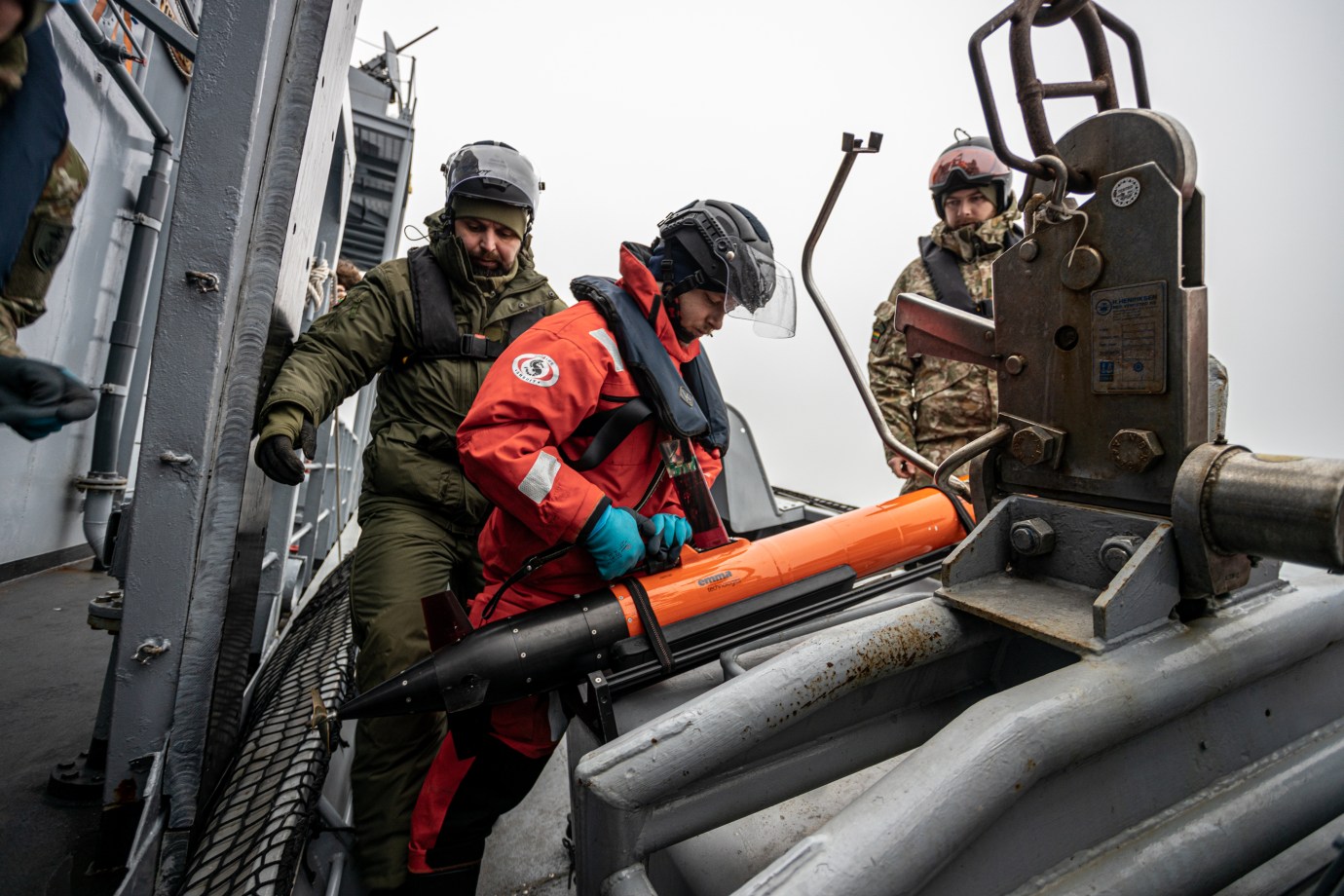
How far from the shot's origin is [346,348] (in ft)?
6.85

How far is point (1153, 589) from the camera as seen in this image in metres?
1.05

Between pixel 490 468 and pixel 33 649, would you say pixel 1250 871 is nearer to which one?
pixel 490 468

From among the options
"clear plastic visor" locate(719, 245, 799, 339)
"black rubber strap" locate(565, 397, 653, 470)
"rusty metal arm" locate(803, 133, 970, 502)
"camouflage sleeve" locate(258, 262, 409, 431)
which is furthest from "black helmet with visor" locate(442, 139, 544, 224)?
"rusty metal arm" locate(803, 133, 970, 502)

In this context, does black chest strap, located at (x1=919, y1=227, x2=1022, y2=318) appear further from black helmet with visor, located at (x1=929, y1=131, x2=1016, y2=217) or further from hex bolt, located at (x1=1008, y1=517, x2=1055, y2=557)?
hex bolt, located at (x1=1008, y1=517, x2=1055, y2=557)

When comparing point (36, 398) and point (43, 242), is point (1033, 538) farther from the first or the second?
point (43, 242)

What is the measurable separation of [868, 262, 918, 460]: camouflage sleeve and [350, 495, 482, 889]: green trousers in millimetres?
2082

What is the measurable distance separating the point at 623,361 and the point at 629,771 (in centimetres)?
103

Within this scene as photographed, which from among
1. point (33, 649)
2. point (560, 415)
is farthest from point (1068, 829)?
point (33, 649)

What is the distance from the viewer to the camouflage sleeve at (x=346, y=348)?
6.24ft

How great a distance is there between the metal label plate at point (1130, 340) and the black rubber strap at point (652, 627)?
1.00m

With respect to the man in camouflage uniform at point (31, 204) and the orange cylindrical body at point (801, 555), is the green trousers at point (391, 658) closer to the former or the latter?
the orange cylindrical body at point (801, 555)

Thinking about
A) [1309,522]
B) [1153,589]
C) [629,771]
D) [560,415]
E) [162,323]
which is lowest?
[629,771]

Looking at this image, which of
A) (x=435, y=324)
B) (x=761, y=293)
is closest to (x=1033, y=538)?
(x=761, y=293)

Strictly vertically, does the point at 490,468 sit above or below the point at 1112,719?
above
